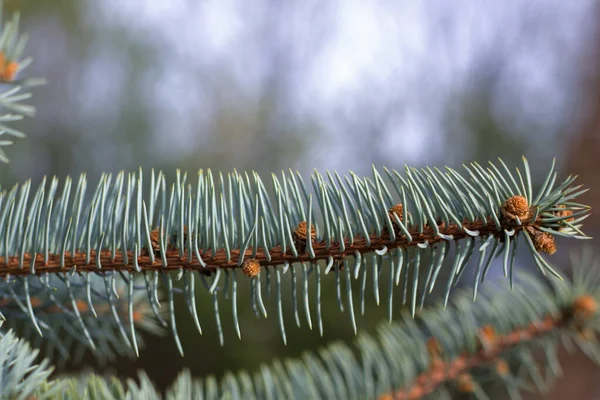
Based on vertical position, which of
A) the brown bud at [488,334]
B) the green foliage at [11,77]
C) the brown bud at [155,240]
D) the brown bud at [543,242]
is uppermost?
the green foliage at [11,77]

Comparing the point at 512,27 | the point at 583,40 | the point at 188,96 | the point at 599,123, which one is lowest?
the point at 599,123

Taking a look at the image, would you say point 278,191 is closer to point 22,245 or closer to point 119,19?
point 22,245

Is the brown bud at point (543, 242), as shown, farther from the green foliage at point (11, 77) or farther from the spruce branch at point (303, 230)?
the green foliage at point (11, 77)

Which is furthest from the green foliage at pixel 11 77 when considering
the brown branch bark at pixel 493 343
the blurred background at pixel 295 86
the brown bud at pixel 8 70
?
the blurred background at pixel 295 86

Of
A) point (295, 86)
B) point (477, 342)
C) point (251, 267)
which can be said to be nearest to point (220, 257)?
point (251, 267)

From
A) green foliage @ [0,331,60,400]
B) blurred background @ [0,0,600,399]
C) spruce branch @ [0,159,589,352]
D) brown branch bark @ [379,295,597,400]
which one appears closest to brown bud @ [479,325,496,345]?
brown branch bark @ [379,295,597,400]

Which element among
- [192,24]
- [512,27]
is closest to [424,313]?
[512,27]

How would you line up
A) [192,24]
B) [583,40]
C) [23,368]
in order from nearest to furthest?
[23,368] < [583,40] < [192,24]
